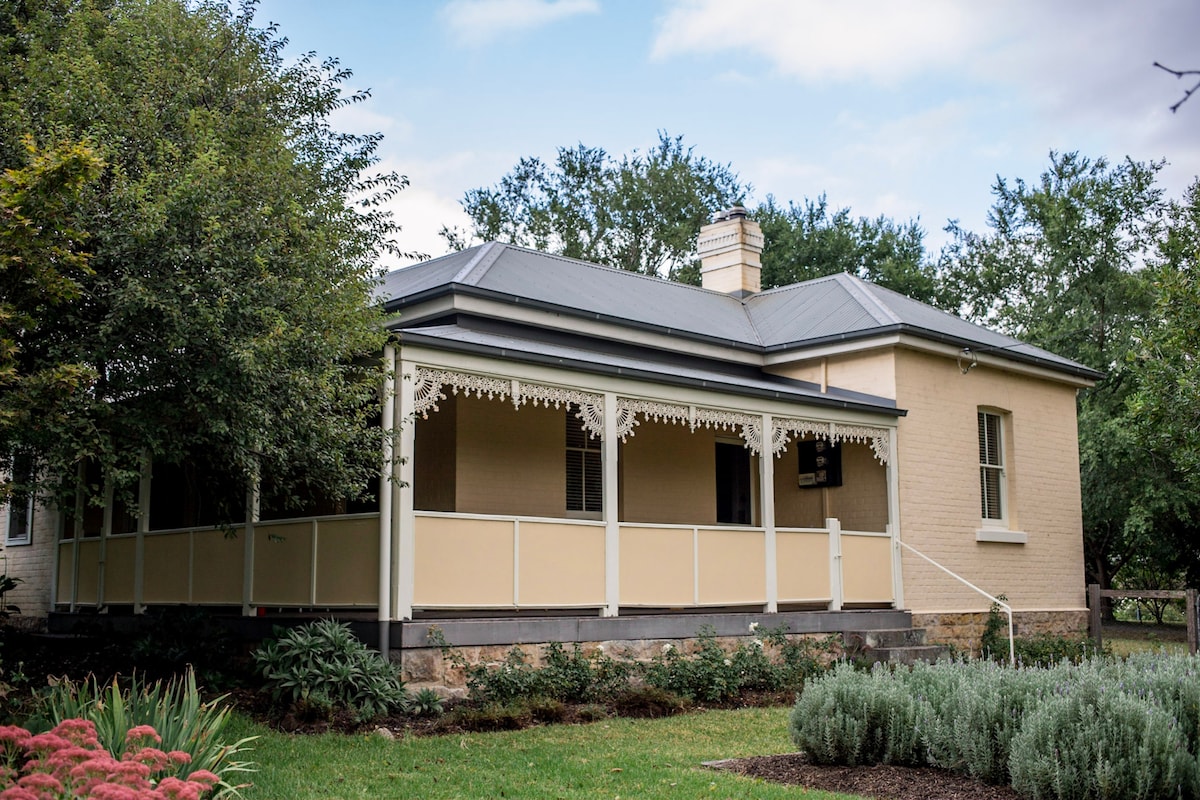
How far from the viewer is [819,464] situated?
1727 centimetres

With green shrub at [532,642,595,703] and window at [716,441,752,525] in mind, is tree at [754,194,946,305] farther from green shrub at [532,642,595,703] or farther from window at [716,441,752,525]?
green shrub at [532,642,595,703]

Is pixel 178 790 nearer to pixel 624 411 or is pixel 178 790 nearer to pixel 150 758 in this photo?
pixel 150 758

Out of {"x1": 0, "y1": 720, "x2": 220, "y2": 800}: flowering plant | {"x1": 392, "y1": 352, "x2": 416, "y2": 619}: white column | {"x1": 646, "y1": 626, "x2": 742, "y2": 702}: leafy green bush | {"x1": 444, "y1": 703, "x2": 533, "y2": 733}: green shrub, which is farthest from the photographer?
{"x1": 646, "y1": 626, "x2": 742, "y2": 702}: leafy green bush

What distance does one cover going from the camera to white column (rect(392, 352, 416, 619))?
1088 cm

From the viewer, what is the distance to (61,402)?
26.9 feet

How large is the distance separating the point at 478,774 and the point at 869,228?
35.4 m

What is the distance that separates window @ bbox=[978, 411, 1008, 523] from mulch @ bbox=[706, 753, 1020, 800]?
1066 centimetres

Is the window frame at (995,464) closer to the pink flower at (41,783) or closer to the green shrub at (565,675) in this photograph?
the green shrub at (565,675)

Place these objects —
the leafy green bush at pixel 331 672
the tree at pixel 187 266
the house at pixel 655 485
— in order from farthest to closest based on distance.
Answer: the house at pixel 655 485
the leafy green bush at pixel 331 672
the tree at pixel 187 266

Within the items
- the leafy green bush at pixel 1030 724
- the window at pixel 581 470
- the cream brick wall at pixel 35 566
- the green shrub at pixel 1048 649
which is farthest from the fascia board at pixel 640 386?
the cream brick wall at pixel 35 566

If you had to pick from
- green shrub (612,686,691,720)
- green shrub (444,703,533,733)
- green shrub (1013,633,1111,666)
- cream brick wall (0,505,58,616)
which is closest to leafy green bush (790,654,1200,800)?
green shrub (444,703,533,733)

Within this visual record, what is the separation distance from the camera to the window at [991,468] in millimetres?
18281

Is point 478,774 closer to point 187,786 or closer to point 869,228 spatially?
point 187,786

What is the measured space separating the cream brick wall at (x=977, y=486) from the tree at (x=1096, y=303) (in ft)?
19.0
